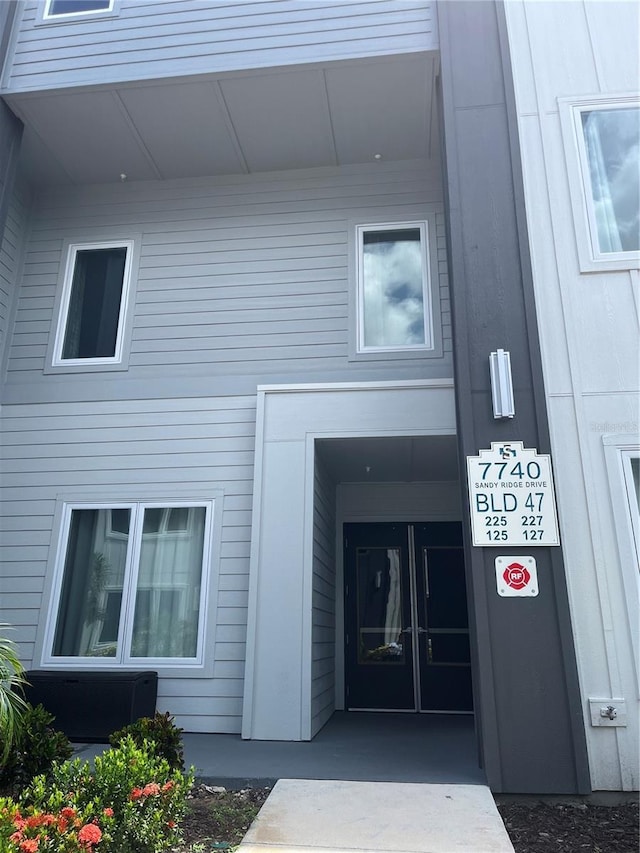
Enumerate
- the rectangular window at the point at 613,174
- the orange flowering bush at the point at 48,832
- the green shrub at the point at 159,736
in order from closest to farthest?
1. the orange flowering bush at the point at 48,832
2. the green shrub at the point at 159,736
3. the rectangular window at the point at 613,174

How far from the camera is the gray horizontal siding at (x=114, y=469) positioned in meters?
Result: 5.63

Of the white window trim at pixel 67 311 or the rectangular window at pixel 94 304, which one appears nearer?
the white window trim at pixel 67 311

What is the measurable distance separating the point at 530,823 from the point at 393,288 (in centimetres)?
458

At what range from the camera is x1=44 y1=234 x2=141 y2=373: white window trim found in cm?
631

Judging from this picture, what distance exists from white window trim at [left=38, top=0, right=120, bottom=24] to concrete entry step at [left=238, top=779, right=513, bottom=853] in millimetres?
6775

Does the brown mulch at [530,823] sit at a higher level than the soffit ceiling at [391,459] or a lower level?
lower

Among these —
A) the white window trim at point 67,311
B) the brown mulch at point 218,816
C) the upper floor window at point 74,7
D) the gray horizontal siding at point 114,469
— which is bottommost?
the brown mulch at point 218,816

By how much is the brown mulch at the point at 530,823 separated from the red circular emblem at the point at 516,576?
1187 mm

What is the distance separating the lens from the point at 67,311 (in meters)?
6.55

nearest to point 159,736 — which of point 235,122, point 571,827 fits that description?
point 571,827

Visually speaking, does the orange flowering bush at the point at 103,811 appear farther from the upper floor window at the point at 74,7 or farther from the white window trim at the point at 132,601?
the upper floor window at the point at 74,7

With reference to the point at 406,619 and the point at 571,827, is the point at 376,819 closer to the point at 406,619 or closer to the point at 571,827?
the point at 571,827

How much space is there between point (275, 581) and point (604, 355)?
10.1ft

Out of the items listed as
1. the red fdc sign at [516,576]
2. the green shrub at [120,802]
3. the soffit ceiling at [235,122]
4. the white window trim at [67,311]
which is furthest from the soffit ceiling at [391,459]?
the green shrub at [120,802]
